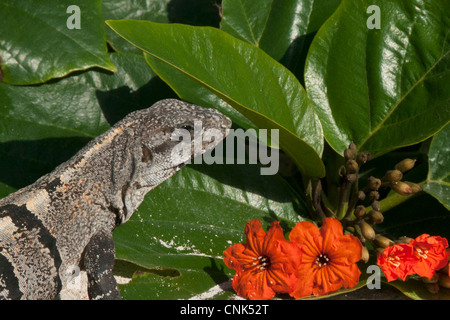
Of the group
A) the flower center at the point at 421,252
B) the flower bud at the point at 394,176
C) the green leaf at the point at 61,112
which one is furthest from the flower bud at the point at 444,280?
the green leaf at the point at 61,112

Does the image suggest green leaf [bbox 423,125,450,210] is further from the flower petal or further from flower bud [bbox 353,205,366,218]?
the flower petal

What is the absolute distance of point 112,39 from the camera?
368cm

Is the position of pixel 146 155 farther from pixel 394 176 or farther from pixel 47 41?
pixel 394 176

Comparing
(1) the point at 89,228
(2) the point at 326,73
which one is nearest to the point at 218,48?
(2) the point at 326,73

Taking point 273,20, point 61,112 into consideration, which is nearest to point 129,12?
point 61,112

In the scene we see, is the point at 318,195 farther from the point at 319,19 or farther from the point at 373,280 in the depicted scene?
the point at 319,19

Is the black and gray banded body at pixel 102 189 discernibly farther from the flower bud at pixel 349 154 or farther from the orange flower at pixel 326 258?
the orange flower at pixel 326 258

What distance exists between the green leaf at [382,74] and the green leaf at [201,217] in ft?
1.45

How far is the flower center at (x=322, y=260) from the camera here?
8.38ft

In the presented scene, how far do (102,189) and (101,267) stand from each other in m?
0.37

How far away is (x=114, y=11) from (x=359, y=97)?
5.35ft

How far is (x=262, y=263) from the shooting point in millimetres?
2607

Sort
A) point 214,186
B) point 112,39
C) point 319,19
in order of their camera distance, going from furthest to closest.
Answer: point 112,39
point 319,19
point 214,186

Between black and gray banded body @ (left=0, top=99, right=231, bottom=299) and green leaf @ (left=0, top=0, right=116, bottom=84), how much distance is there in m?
0.51
